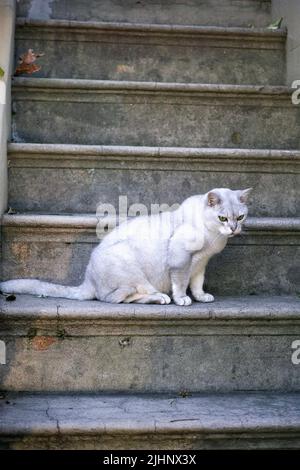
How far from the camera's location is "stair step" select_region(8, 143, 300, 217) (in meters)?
2.69

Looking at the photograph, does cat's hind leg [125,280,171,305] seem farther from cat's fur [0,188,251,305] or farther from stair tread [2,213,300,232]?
stair tread [2,213,300,232]

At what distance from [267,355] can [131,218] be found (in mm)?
751

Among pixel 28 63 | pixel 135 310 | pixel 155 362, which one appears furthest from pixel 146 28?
pixel 155 362

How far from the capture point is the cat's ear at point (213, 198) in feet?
7.73

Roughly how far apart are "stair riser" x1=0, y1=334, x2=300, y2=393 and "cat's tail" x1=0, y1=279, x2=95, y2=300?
0.27 metres

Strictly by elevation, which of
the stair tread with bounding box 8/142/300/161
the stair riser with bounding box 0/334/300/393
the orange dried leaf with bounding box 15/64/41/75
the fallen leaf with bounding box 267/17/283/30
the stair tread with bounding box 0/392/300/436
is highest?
the fallen leaf with bounding box 267/17/283/30

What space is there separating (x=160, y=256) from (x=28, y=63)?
4.29ft

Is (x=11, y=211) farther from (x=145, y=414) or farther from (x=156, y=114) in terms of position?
(x=145, y=414)

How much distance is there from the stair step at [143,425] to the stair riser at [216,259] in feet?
2.00

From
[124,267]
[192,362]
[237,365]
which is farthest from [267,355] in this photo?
[124,267]

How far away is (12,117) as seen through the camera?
2920 mm

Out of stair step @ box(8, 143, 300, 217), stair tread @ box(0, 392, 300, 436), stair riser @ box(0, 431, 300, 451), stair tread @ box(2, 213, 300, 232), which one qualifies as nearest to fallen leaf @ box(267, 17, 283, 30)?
stair step @ box(8, 143, 300, 217)

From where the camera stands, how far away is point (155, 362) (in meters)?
2.15
